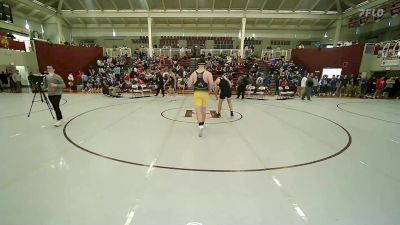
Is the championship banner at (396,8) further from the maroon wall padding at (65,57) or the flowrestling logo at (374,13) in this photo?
the maroon wall padding at (65,57)

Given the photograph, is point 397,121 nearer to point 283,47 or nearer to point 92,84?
point 92,84

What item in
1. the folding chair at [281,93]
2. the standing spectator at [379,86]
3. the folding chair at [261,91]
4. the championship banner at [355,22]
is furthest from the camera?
the championship banner at [355,22]

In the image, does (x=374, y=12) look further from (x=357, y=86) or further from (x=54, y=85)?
(x=54, y=85)

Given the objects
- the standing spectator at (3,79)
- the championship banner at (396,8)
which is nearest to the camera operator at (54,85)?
the standing spectator at (3,79)

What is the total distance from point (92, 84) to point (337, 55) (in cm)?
1877

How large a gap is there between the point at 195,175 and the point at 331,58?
1952 centimetres

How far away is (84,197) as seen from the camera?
2676 millimetres

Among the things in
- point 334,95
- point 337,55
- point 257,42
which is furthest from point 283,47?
point 334,95

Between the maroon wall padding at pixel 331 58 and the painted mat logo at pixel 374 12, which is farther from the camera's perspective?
the maroon wall padding at pixel 331 58

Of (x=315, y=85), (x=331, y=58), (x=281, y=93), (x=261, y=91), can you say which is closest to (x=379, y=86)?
(x=315, y=85)

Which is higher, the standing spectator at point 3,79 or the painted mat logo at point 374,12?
the painted mat logo at point 374,12

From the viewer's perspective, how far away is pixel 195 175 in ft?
10.8

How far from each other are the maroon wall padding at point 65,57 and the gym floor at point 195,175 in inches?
549

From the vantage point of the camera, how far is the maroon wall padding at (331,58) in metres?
17.5
